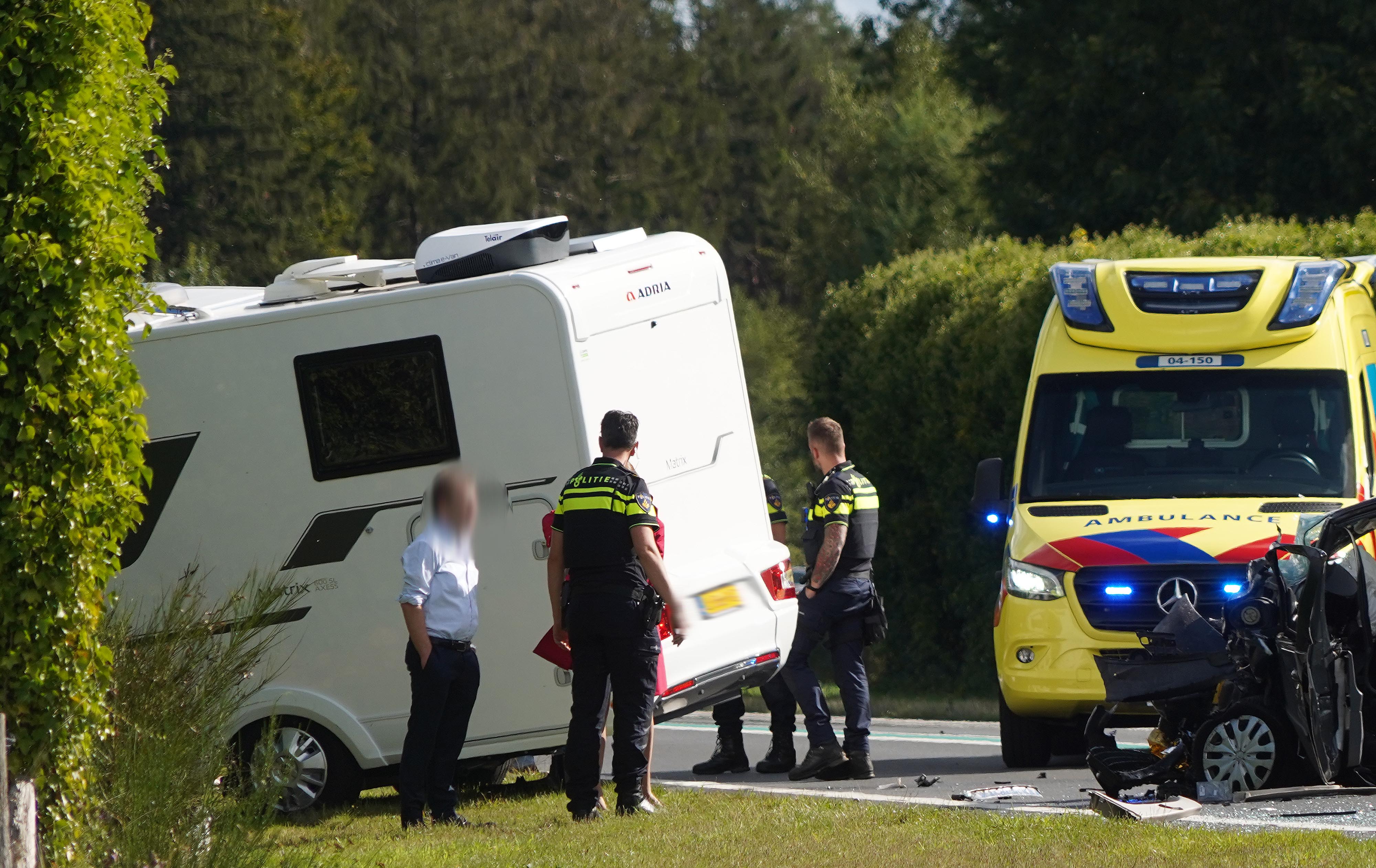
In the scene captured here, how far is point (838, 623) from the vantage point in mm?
9781

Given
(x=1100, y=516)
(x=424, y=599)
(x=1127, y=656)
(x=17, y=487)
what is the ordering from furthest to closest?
(x=1100, y=516)
(x=1127, y=656)
(x=424, y=599)
(x=17, y=487)

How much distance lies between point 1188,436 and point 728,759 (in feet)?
10.9

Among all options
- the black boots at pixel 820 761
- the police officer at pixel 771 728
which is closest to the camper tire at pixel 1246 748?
the black boots at pixel 820 761

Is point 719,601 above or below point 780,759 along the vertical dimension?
above

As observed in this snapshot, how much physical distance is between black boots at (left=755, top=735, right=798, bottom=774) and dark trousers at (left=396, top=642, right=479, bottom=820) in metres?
2.59

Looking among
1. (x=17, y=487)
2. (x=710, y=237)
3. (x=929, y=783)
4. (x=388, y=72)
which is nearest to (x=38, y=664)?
(x=17, y=487)

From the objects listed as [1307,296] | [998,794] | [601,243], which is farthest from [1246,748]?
[601,243]

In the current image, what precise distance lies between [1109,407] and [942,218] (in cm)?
3455

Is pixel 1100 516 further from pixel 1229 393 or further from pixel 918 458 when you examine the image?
pixel 918 458

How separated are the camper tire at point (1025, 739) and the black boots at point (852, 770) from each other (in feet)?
2.68

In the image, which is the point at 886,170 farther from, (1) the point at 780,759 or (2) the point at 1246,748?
(2) the point at 1246,748

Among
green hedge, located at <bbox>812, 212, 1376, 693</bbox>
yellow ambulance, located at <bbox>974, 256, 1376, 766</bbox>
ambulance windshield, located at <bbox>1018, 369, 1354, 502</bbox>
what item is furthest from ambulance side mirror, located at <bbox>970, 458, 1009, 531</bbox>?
green hedge, located at <bbox>812, 212, 1376, 693</bbox>

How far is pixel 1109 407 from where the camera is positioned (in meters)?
9.84

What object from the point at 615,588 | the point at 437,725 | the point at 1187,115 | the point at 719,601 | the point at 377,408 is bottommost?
the point at 437,725
